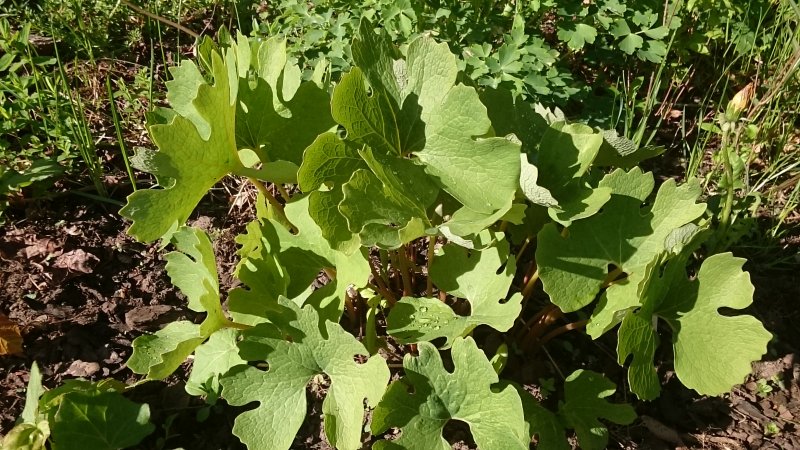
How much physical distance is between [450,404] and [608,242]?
49cm

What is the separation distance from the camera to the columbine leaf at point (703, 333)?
4.59 feet

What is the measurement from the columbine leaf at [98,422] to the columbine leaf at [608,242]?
102 centimetres

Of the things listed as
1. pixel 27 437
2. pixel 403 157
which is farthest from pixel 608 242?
pixel 27 437

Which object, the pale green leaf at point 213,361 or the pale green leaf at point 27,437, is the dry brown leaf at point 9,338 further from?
the pale green leaf at point 213,361

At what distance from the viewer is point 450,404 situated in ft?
4.83

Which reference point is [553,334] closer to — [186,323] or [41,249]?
[186,323]

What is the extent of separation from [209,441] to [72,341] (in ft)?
1.63

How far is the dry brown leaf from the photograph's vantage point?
70.7 inches

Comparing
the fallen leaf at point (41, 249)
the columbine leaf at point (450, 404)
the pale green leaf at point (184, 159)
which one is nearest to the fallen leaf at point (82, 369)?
the fallen leaf at point (41, 249)

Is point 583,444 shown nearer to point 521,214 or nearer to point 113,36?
point 521,214

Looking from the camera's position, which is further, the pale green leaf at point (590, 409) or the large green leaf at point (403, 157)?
the pale green leaf at point (590, 409)

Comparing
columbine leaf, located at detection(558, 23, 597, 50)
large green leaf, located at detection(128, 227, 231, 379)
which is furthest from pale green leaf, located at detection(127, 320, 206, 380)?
columbine leaf, located at detection(558, 23, 597, 50)

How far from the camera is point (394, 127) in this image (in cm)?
143

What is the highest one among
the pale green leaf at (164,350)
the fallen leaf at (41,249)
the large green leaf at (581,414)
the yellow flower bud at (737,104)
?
the yellow flower bud at (737,104)
